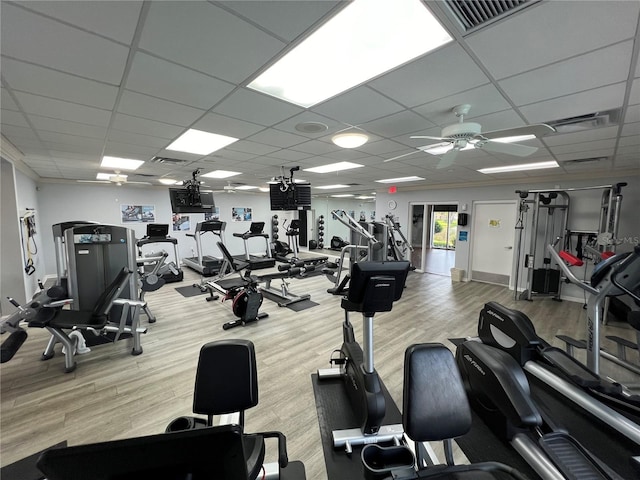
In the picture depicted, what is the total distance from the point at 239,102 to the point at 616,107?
316cm

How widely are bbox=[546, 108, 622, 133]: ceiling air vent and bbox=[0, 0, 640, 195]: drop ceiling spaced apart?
0.03 m

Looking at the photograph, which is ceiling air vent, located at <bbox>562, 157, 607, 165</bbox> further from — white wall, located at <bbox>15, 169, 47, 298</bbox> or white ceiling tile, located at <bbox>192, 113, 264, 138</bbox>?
white wall, located at <bbox>15, 169, 47, 298</bbox>

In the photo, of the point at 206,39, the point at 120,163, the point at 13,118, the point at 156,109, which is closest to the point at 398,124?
the point at 206,39

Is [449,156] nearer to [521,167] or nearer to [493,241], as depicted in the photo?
[521,167]

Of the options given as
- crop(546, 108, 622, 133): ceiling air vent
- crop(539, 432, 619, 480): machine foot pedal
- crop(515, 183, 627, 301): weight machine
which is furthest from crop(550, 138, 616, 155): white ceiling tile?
crop(539, 432, 619, 480): machine foot pedal

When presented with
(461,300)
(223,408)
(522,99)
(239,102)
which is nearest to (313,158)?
(239,102)

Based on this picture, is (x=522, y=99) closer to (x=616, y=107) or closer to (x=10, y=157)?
(x=616, y=107)

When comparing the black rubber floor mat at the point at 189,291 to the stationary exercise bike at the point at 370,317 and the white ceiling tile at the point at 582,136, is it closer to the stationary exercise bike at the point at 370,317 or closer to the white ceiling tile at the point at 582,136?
the stationary exercise bike at the point at 370,317

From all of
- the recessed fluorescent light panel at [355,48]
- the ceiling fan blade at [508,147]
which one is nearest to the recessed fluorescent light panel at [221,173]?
the recessed fluorescent light panel at [355,48]

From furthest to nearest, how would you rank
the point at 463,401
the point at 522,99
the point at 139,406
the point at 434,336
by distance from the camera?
the point at 434,336
the point at 139,406
the point at 522,99
the point at 463,401

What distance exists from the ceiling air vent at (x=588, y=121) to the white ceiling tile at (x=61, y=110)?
4368 mm

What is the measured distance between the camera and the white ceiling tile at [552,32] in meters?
1.17

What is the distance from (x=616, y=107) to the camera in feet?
7.02

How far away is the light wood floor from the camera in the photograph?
2.02m
